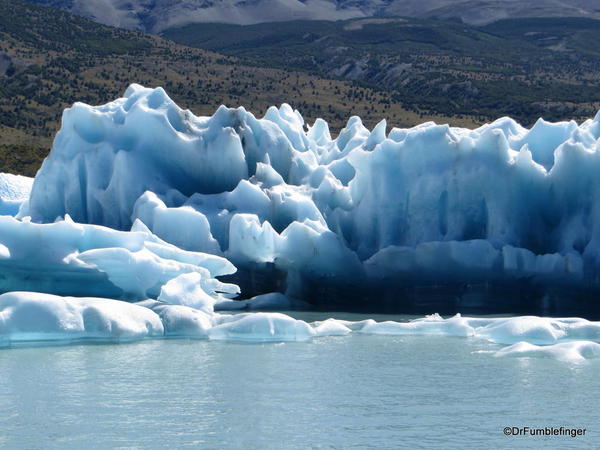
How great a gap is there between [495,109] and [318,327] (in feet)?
241

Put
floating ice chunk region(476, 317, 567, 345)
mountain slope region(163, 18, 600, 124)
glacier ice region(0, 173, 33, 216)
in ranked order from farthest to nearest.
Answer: mountain slope region(163, 18, 600, 124) → glacier ice region(0, 173, 33, 216) → floating ice chunk region(476, 317, 567, 345)

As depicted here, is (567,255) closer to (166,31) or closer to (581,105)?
(581,105)

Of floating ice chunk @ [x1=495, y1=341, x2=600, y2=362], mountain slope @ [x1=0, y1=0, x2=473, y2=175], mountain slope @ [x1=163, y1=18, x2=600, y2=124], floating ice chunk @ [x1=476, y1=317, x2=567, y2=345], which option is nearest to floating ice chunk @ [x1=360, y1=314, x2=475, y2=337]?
floating ice chunk @ [x1=476, y1=317, x2=567, y2=345]

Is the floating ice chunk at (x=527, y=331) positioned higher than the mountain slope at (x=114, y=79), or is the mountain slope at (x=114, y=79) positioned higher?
the mountain slope at (x=114, y=79)

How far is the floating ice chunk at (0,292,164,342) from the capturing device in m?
14.4

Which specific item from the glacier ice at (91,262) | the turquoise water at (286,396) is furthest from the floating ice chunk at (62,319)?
the glacier ice at (91,262)

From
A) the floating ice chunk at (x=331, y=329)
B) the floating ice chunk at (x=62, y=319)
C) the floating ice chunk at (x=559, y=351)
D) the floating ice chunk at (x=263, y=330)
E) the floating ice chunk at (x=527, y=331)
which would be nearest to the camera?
the floating ice chunk at (x=559, y=351)

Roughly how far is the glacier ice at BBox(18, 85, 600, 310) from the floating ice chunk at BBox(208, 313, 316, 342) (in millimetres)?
3868

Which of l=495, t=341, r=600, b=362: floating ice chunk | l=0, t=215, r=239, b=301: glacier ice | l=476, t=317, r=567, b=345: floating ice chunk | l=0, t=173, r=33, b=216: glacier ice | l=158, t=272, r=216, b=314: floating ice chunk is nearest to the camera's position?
l=495, t=341, r=600, b=362: floating ice chunk

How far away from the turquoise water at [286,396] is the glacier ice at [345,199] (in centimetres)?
464

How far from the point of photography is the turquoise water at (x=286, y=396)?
9781 millimetres

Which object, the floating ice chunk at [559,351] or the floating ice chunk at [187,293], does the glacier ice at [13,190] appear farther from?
the floating ice chunk at [559,351]

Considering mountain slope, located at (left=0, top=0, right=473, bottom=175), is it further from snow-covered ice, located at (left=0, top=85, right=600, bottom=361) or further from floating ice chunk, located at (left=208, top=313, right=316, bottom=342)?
floating ice chunk, located at (left=208, top=313, right=316, bottom=342)

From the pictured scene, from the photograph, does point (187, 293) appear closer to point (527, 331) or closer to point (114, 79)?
point (527, 331)
